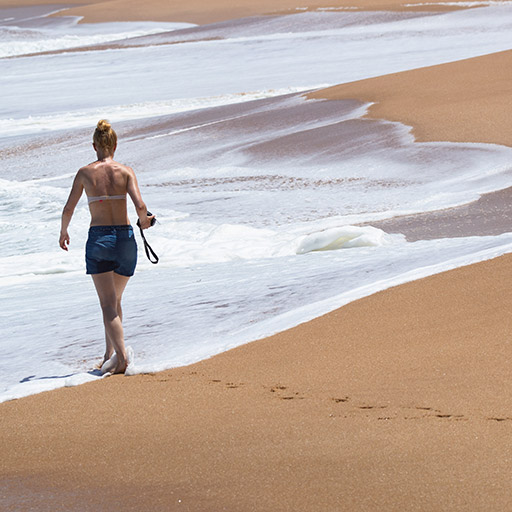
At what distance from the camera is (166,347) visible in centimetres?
569

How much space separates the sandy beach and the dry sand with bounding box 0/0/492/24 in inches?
1399

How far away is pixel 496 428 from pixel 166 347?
258 centimetres

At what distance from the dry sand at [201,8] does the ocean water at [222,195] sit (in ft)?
46.4

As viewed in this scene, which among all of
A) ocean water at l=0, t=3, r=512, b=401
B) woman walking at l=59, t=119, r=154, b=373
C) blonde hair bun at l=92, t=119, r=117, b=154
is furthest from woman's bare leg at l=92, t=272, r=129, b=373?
blonde hair bun at l=92, t=119, r=117, b=154

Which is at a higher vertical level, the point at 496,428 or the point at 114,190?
the point at 114,190

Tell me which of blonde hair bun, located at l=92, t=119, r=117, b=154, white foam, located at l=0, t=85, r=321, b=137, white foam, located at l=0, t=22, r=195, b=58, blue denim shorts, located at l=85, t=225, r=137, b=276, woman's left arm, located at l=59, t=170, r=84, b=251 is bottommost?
white foam, located at l=0, t=85, r=321, b=137

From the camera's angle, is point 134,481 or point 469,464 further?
point 134,481

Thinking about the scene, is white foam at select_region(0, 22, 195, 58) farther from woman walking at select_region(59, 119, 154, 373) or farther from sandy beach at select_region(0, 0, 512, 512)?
sandy beach at select_region(0, 0, 512, 512)

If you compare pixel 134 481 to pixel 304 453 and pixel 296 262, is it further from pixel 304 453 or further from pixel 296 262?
pixel 296 262

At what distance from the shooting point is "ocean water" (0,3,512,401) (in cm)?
618

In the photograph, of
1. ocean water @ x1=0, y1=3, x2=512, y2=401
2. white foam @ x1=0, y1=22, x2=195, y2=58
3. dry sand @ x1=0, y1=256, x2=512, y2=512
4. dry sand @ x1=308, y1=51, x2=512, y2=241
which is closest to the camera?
dry sand @ x1=0, y1=256, x2=512, y2=512

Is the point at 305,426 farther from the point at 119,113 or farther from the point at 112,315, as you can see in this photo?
the point at 119,113

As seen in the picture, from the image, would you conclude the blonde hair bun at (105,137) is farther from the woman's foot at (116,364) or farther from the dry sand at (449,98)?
the dry sand at (449,98)

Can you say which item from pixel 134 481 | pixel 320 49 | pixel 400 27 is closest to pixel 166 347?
pixel 134 481
